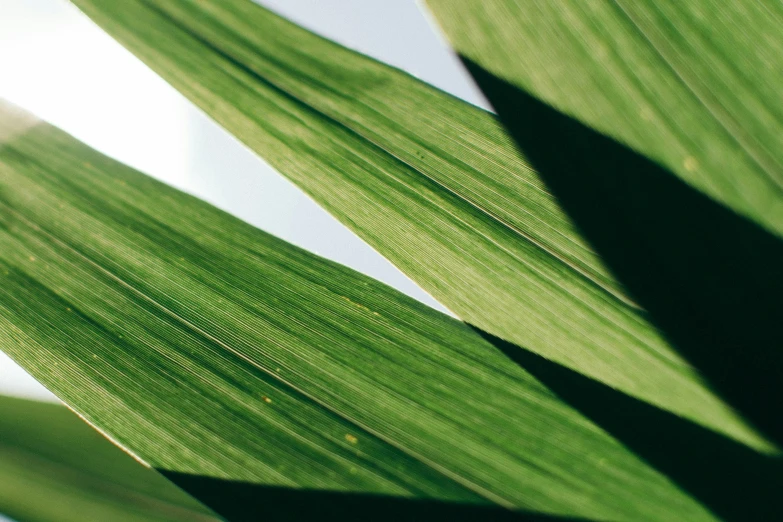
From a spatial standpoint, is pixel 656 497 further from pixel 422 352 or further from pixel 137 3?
pixel 137 3

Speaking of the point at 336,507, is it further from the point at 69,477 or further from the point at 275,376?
the point at 69,477

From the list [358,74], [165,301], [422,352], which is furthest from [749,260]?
[165,301]

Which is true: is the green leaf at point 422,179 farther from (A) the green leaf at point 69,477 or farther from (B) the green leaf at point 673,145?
(A) the green leaf at point 69,477

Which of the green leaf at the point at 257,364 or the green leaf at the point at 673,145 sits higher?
the green leaf at the point at 673,145

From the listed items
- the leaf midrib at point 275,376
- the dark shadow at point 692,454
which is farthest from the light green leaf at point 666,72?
the leaf midrib at point 275,376

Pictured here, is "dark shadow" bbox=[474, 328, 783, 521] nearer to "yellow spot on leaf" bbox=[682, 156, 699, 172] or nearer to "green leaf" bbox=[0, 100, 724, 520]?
"green leaf" bbox=[0, 100, 724, 520]

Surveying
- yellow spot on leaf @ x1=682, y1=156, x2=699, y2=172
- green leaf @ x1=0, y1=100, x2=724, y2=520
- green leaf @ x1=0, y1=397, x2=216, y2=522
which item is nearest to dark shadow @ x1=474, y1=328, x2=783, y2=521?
green leaf @ x1=0, y1=100, x2=724, y2=520
